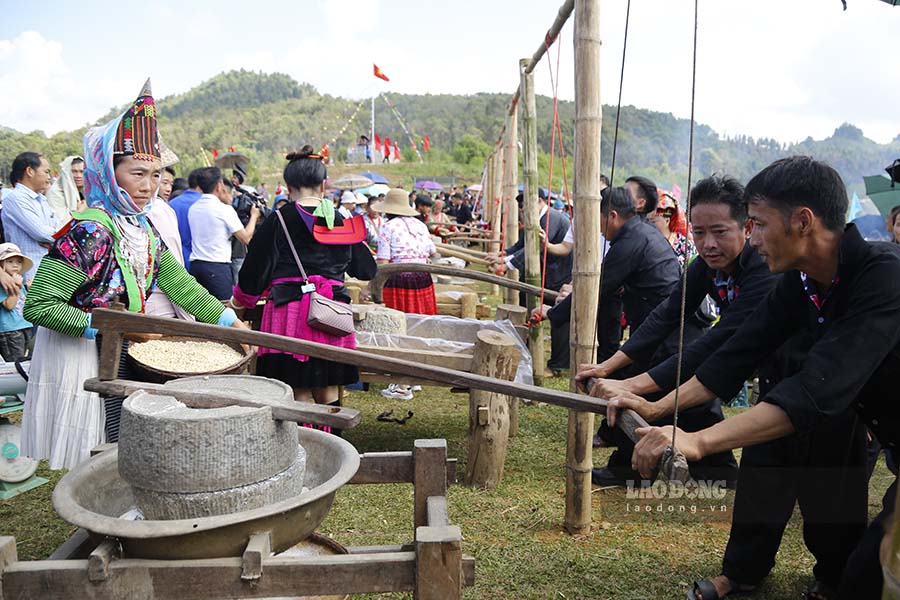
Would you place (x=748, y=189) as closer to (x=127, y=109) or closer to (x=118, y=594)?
(x=118, y=594)

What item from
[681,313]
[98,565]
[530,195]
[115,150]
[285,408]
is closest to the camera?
[98,565]

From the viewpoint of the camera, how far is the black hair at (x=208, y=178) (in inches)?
266

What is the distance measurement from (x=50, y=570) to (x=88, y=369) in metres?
1.78

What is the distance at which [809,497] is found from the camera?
2955mm

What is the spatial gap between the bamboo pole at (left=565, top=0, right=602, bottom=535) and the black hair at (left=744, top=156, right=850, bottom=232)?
3.86ft

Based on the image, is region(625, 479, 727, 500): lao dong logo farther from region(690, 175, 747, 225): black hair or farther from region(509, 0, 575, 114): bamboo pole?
region(509, 0, 575, 114): bamboo pole

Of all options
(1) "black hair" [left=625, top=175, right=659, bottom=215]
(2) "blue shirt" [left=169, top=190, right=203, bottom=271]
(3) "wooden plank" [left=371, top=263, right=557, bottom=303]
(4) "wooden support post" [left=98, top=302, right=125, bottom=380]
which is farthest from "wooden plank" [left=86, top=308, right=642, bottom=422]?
(2) "blue shirt" [left=169, top=190, right=203, bottom=271]

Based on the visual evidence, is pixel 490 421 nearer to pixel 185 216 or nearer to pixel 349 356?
pixel 349 356

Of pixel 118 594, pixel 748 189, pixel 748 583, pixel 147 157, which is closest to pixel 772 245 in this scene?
pixel 748 189

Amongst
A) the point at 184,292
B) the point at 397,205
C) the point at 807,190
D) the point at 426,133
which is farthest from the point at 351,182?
the point at 426,133

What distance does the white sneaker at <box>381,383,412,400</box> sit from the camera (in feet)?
20.7

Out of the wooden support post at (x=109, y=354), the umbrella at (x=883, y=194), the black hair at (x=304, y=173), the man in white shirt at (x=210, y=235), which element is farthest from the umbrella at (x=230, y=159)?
the wooden support post at (x=109, y=354)

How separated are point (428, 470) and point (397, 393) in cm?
412

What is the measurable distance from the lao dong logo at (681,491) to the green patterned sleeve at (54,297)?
130 inches
